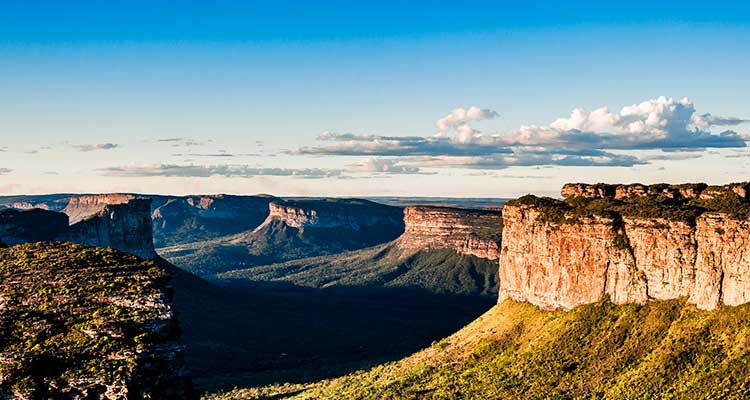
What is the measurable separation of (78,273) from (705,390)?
46.1 meters

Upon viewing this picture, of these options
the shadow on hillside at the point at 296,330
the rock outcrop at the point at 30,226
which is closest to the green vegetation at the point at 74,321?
the shadow on hillside at the point at 296,330

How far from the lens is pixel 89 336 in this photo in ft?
119

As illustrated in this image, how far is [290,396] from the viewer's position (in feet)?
300

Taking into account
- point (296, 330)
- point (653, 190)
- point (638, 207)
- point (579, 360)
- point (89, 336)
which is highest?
point (653, 190)

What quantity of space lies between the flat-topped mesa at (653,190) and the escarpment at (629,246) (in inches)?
4.3

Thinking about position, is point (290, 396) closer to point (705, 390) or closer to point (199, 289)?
point (705, 390)

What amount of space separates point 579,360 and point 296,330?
8495 centimetres

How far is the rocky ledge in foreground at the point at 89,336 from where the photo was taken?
33969 millimetres

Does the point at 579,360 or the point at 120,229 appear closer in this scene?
the point at 579,360

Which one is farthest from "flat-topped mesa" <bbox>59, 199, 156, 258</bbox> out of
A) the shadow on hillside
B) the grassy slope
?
the grassy slope

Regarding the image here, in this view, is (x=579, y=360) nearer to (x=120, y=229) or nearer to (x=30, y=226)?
(x=30, y=226)

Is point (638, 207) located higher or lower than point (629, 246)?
higher

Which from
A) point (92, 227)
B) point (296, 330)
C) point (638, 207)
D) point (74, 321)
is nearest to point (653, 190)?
point (638, 207)

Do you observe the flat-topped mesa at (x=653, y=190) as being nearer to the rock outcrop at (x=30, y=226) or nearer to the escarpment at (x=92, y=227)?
the escarpment at (x=92, y=227)
